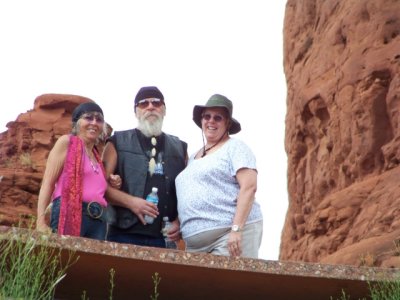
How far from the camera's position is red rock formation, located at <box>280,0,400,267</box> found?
1839 cm

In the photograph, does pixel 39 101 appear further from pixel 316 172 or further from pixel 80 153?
pixel 80 153

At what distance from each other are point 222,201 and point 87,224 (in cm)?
123

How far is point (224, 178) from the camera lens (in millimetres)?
8812

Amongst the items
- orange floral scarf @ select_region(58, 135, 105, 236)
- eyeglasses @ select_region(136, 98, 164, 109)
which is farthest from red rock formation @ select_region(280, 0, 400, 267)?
orange floral scarf @ select_region(58, 135, 105, 236)

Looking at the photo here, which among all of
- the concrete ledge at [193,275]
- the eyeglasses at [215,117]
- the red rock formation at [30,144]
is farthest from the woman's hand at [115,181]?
the red rock formation at [30,144]

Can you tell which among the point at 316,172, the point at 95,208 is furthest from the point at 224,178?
the point at 316,172

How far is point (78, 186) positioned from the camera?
27.4 ft

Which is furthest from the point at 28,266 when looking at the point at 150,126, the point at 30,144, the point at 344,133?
the point at 30,144

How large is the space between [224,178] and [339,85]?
13.2 meters

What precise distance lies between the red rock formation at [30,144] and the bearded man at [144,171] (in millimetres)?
23535

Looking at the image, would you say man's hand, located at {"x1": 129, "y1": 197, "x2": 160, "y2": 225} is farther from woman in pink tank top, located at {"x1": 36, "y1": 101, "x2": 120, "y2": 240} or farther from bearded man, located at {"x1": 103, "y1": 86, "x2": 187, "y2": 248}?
woman in pink tank top, located at {"x1": 36, "y1": 101, "x2": 120, "y2": 240}

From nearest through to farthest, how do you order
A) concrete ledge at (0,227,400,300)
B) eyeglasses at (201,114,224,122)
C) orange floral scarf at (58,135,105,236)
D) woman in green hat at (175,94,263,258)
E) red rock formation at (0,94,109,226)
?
concrete ledge at (0,227,400,300) → orange floral scarf at (58,135,105,236) → woman in green hat at (175,94,263,258) → eyeglasses at (201,114,224,122) → red rock formation at (0,94,109,226)

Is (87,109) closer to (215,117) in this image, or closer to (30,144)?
(215,117)

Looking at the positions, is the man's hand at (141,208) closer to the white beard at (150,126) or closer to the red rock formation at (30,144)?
the white beard at (150,126)
